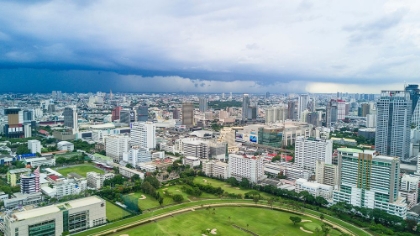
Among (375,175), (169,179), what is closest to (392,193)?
(375,175)

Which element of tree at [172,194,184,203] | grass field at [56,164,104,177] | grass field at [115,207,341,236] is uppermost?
tree at [172,194,184,203]

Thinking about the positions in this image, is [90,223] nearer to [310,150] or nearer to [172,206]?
[172,206]

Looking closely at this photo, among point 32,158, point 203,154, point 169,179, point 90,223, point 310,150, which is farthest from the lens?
point 203,154

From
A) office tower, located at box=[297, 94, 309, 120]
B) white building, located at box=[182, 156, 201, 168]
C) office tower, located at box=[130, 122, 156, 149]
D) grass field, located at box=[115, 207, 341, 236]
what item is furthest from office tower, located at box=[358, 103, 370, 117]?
grass field, located at box=[115, 207, 341, 236]

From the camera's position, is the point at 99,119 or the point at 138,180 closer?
the point at 138,180

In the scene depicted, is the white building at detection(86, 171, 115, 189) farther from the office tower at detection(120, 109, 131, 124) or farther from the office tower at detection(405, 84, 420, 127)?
the office tower at detection(405, 84, 420, 127)

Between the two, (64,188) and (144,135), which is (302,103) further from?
(64,188)

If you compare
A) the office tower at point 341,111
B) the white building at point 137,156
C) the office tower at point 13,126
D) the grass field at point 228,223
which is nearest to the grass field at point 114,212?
the grass field at point 228,223
